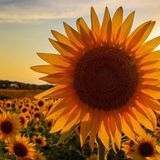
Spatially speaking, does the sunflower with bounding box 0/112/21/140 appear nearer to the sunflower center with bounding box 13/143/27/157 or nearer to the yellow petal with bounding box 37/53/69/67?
the sunflower center with bounding box 13/143/27/157

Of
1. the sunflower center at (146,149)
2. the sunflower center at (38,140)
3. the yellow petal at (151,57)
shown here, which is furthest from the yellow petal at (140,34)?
the sunflower center at (38,140)

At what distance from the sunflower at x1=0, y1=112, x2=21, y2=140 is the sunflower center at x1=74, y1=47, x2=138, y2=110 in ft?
22.0

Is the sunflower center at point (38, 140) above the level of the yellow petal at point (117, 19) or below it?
below

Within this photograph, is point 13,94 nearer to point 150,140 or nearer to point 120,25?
point 150,140

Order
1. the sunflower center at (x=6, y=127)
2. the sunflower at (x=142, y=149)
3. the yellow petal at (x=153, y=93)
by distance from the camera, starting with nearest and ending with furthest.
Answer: the yellow petal at (x=153, y=93) → the sunflower at (x=142, y=149) → the sunflower center at (x=6, y=127)

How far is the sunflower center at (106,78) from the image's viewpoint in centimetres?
362

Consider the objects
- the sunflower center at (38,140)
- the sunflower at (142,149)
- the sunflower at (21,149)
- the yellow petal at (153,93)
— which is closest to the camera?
the yellow petal at (153,93)

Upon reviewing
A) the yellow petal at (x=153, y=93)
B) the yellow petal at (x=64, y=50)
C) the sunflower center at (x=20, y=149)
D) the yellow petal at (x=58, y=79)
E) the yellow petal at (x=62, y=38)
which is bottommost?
the sunflower center at (x=20, y=149)

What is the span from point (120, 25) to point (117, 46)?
237 millimetres

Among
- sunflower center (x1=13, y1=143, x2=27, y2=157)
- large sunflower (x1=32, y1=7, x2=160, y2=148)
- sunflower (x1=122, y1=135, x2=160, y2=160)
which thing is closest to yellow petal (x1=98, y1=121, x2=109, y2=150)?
large sunflower (x1=32, y1=7, x2=160, y2=148)

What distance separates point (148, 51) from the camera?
3.53 meters

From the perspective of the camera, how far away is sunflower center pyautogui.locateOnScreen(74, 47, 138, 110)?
362 cm

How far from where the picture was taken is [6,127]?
33.6 ft

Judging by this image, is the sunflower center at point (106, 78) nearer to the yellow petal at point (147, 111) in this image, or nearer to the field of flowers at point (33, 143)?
the yellow petal at point (147, 111)
